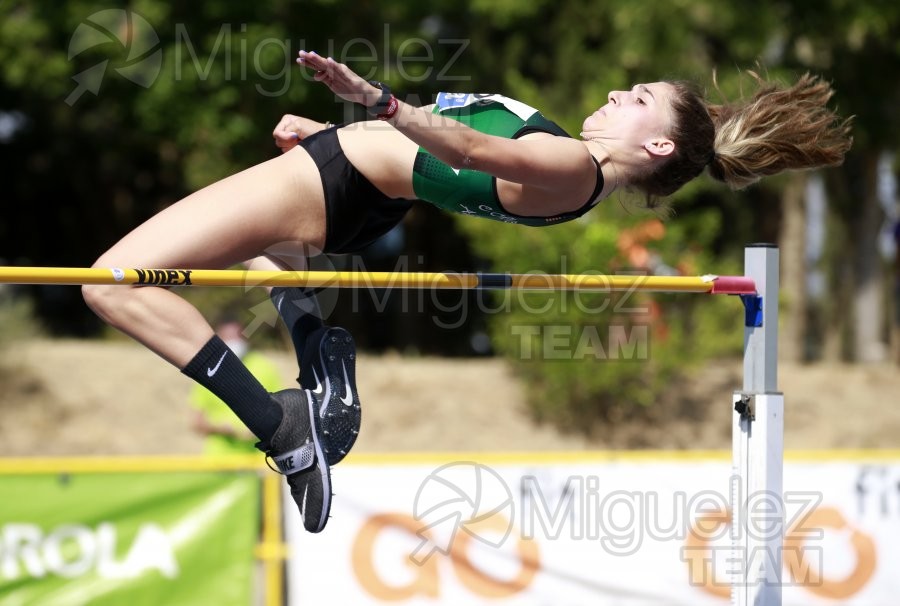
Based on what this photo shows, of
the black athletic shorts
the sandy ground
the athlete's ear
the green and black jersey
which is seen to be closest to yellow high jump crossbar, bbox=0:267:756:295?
the black athletic shorts

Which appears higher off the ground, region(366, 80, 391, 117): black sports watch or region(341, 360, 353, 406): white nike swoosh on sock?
region(366, 80, 391, 117): black sports watch

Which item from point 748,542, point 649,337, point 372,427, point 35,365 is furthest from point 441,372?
point 748,542

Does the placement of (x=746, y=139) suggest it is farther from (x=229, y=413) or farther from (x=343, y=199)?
(x=229, y=413)

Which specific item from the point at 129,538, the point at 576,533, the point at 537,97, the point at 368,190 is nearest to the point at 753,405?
the point at 368,190

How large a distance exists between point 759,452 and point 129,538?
312 centimetres

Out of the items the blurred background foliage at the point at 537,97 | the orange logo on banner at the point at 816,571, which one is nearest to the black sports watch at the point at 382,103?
the orange logo on banner at the point at 816,571

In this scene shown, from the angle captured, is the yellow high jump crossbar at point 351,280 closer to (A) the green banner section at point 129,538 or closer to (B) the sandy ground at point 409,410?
(A) the green banner section at point 129,538

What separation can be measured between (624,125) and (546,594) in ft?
10.4

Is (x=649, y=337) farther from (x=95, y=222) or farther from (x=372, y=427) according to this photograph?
(x=95, y=222)

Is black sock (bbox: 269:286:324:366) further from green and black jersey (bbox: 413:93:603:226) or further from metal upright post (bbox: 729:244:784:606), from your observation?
metal upright post (bbox: 729:244:784:606)

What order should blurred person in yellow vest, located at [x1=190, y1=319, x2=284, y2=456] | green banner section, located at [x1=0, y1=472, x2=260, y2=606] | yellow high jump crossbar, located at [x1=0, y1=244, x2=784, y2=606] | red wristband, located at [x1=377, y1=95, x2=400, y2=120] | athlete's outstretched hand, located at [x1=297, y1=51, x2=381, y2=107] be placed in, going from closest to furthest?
athlete's outstretched hand, located at [x1=297, y1=51, x2=381, y2=107]
red wristband, located at [x1=377, y1=95, x2=400, y2=120]
yellow high jump crossbar, located at [x1=0, y1=244, x2=784, y2=606]
green banner section, located at [x1=0, y1=472, x2=260, y2=606]
blurred person in yellow vest, located at [x1=190, y1=319, x2=284, y2=456]

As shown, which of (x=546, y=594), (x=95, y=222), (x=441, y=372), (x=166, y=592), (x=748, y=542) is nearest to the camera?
(x=748, y=542)

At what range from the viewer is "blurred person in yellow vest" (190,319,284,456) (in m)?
6.37

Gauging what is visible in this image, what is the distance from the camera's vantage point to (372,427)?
9805mm
